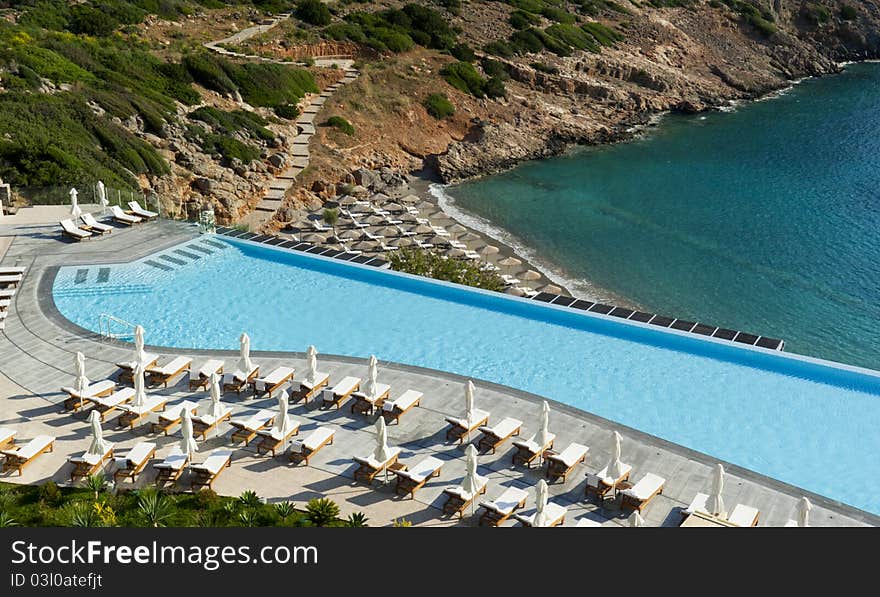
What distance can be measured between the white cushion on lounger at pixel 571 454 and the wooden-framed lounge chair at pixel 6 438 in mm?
11329

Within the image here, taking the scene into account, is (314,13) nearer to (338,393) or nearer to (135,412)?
(338,393)

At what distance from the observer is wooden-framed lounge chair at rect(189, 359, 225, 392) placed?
73.9 feet

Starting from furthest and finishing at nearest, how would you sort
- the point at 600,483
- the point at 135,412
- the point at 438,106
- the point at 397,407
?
1. the point at 438,106
2. the point at 397,407
3. the point at 135,412
4. the point at 600,483

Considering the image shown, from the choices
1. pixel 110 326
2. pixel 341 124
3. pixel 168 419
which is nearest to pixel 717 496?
pixel 168 419

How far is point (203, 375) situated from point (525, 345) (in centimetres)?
866

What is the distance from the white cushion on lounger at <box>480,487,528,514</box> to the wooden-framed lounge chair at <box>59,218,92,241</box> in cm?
2002

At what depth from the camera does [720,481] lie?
17.0 m

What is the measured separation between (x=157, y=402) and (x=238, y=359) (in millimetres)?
3328

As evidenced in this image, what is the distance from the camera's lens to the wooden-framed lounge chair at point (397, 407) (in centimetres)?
2109

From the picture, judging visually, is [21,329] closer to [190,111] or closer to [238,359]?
[238,359]

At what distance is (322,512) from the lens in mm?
17125

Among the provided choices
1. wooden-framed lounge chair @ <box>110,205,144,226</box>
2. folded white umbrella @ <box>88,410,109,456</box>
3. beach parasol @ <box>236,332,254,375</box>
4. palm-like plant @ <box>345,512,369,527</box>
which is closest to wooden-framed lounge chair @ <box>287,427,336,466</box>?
palm-like plant @ <box>345,512,369,527</box>

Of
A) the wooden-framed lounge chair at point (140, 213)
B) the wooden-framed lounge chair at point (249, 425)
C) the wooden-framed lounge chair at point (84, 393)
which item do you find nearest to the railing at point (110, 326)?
the wooden-framed lounge chair at point (84, 393)

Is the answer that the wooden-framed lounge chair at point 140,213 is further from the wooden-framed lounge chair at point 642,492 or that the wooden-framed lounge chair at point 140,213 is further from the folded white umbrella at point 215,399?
the wooden-framed lounge chair at point 642,492
